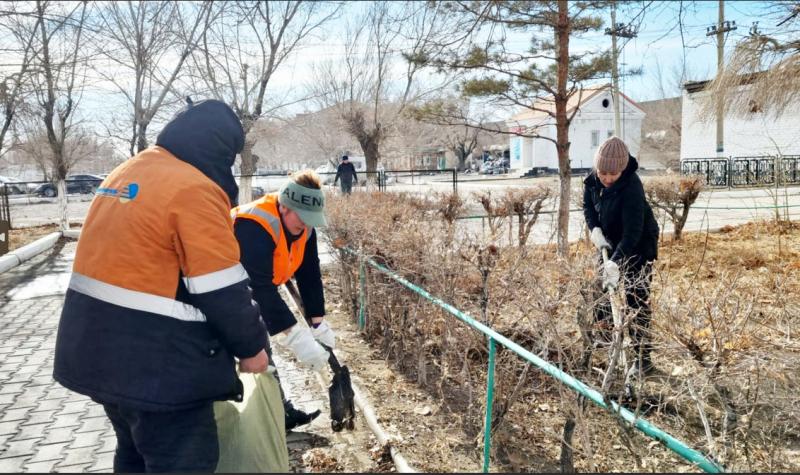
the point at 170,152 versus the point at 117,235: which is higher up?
the point at 170,152

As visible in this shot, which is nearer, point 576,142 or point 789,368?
point 789,368

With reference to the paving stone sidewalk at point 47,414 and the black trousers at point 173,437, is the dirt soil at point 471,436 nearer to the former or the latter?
the paving stone sidewalk at point 47,414

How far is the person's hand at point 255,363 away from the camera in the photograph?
1948 millimetres

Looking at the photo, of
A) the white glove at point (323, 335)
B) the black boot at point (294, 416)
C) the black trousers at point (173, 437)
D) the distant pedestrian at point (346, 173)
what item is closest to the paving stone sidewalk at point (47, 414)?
the black boot at point (294, 416)

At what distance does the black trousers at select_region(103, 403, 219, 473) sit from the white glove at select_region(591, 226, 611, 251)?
9.55ft

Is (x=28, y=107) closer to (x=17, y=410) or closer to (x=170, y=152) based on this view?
(x=17, y=410)

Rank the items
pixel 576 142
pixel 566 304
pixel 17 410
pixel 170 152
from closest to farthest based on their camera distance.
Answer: pixel 170 152 < pixel 566 304 < pixel 17 410 < pixel 576 142

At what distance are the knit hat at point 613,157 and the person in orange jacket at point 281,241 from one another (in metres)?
2.06

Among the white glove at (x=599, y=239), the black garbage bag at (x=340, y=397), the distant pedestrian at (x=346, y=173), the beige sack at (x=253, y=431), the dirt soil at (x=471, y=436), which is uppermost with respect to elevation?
the distant pedestrian at (x=346, y=173)

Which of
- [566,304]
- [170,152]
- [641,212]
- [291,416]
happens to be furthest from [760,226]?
A: [170,152]

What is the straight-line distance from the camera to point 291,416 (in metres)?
3.32

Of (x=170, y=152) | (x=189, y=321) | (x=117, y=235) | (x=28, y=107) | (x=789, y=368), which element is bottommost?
(x=789, y=368)

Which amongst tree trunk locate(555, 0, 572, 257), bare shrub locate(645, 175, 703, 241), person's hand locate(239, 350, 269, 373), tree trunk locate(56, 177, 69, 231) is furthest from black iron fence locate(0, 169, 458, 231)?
tree trunk locate(555, 0, 572, 257)

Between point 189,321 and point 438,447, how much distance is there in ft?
5.71
